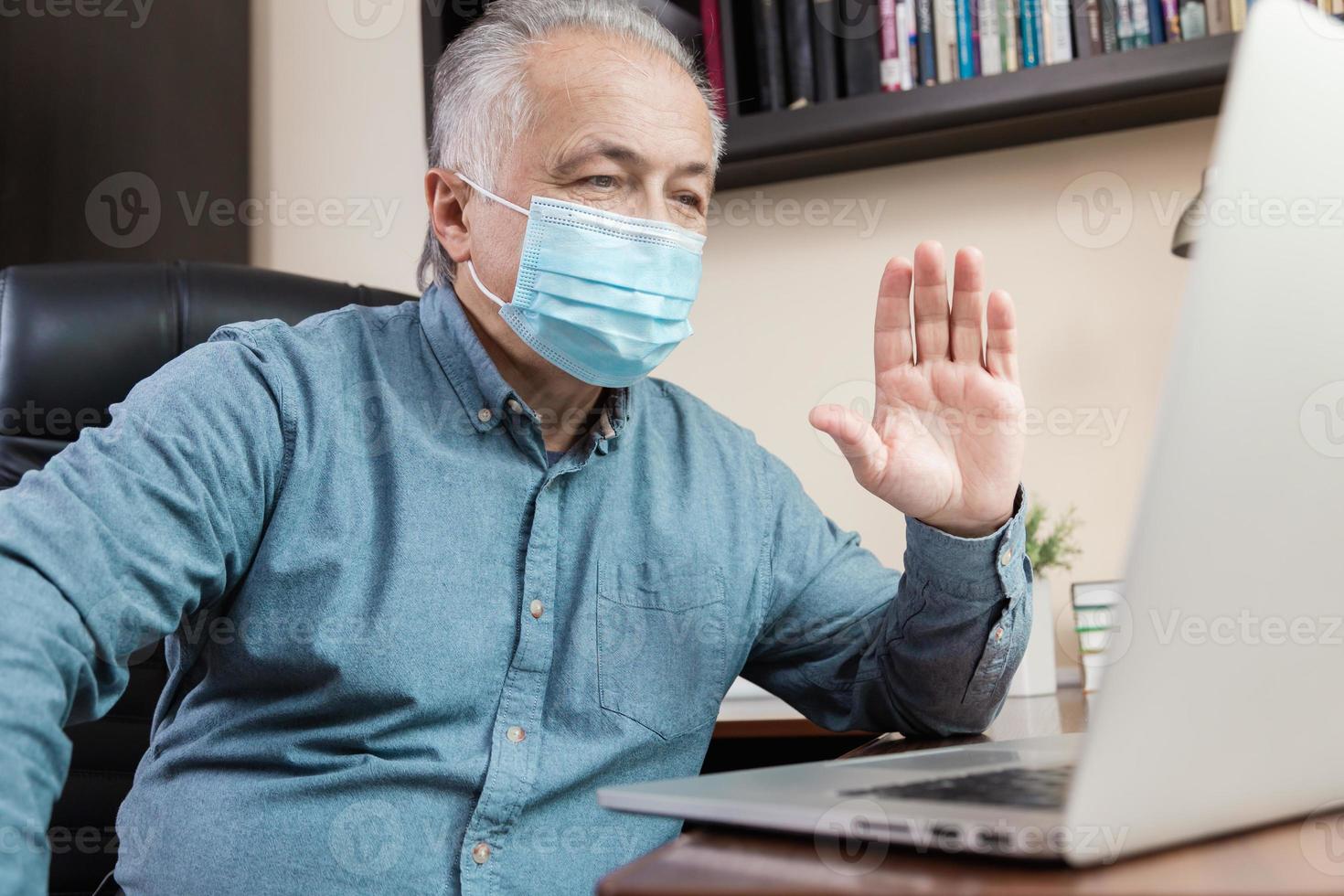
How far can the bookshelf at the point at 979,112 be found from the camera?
58.1 inches

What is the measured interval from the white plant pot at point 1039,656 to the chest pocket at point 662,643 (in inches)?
20.3

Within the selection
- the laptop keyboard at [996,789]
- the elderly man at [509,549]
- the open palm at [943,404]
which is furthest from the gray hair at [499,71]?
the laptop keyboard at [996,789]

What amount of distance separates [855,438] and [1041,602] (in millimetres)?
746

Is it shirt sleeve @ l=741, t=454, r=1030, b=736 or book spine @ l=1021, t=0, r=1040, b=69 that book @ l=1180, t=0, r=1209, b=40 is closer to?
book spine @ l=1021, t=0, r=1040, b=69

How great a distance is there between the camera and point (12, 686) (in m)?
0.58

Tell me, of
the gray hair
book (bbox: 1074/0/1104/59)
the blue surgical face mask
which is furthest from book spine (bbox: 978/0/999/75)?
the blue surgical face mask

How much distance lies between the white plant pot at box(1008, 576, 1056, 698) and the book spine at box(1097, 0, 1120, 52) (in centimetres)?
72

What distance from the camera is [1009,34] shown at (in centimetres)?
157

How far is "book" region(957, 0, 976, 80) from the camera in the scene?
5.22 ft

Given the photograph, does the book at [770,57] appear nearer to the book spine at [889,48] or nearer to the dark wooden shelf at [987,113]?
the dark wooden shelf at [987,113]

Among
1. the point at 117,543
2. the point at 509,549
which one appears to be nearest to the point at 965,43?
the point at 509,549

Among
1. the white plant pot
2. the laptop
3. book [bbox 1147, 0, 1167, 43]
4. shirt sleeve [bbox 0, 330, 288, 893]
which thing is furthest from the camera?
book [bbox 1147, 0, 1167, 43]

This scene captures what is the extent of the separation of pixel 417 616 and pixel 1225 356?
688mm

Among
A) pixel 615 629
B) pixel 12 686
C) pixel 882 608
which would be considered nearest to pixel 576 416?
pixel 615 629
